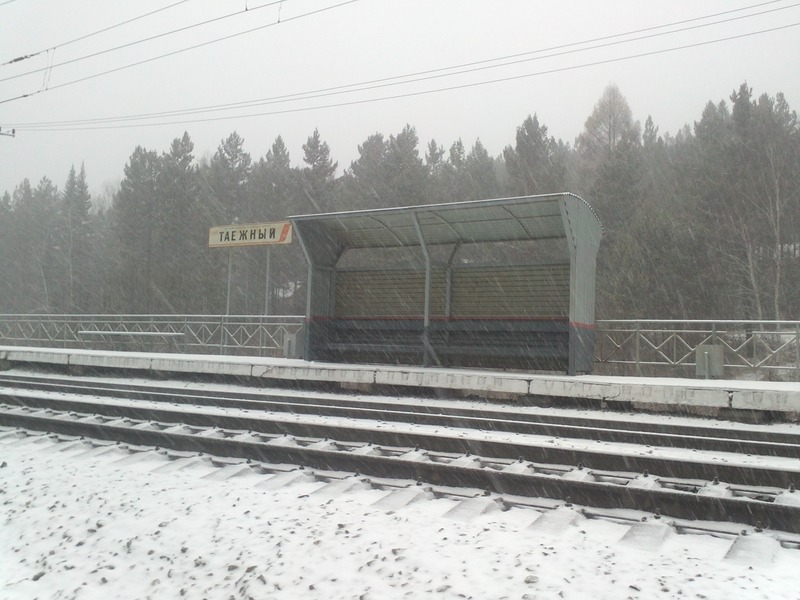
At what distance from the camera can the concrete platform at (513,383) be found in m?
9.83

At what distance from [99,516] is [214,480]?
112 cm

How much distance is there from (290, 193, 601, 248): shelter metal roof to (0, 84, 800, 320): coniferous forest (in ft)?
47.8

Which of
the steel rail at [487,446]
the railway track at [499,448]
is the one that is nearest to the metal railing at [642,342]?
the railway track at [499,448]

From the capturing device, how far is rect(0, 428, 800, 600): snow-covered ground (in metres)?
3.62

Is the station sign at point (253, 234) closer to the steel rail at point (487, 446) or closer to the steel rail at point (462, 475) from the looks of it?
the steel rail at point (487, 446)

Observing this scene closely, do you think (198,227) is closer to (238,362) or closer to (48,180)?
(238,362)

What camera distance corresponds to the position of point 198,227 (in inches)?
1838

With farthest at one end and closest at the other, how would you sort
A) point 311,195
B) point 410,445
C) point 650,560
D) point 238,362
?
point 311,195 < point 238,362 < point 410,445 < point 650,560

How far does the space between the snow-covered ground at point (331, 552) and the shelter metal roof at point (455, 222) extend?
26.3 ft

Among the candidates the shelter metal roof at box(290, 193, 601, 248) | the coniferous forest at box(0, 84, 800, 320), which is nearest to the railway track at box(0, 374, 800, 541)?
the shelter metal roof at box(290, 193, 601, 248)

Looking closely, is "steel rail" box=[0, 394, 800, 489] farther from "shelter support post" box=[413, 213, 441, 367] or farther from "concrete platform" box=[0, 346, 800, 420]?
"shelter support post" box=[413, 213, 441, 367]

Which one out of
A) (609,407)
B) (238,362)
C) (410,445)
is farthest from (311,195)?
(410,445)

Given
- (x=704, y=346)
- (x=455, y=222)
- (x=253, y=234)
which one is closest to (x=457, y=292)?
(x=455, y=222)

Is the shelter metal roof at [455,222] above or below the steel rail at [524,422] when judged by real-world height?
above
